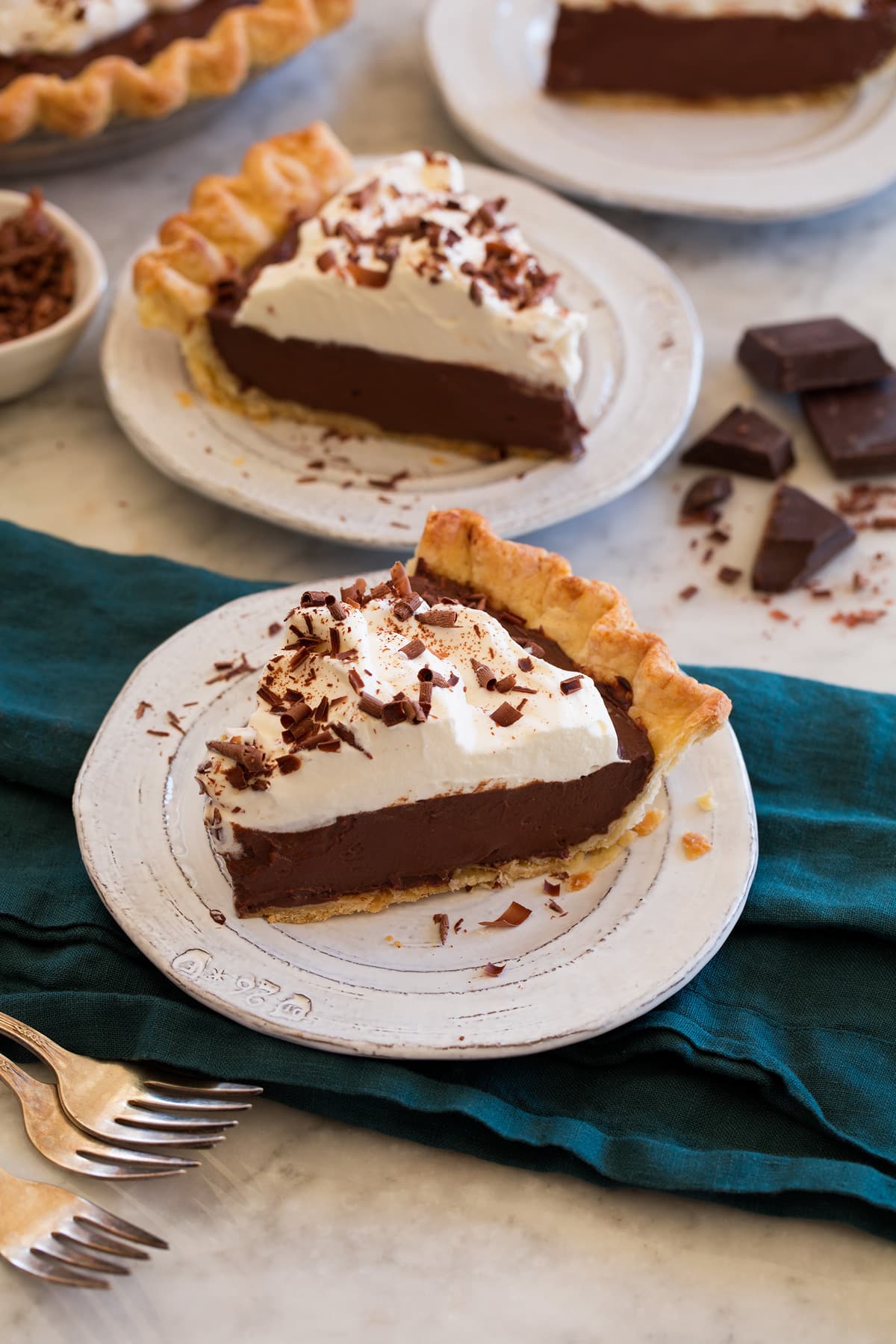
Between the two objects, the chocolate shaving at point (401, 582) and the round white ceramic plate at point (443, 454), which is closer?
the chocolate shaving at point (401, 582)

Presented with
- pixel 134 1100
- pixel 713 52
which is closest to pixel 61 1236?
pixel 134 1100

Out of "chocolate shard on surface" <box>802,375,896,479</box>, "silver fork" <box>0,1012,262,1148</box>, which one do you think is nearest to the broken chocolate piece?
"silver fork" <box>0,1012,262,1148</box>

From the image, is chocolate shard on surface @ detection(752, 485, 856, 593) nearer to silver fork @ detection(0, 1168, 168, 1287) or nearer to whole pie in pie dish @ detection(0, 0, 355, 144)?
silver fork @ detection(0, 1168, 168, 1287)

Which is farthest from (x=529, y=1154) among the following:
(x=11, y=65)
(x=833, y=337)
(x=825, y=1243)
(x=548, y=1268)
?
(x=11, y=65)

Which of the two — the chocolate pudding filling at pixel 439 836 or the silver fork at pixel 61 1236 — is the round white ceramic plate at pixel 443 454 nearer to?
the chocolate pudding filling at pixel 439 836

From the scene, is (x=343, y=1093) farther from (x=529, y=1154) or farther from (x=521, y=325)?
(x=521, y=325)

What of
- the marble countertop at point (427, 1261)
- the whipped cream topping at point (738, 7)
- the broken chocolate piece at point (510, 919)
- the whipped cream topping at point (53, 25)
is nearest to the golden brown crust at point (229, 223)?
the whipped cream topping at point (53, 25)
